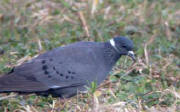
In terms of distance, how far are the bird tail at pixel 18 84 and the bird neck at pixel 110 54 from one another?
93cm

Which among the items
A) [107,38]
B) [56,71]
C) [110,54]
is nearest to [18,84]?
[56,71]

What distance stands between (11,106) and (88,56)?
45.6 inches

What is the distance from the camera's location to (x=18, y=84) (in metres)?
5.93

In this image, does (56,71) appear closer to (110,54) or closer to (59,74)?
(59,74)

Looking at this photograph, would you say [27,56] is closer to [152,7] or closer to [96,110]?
[96,110]

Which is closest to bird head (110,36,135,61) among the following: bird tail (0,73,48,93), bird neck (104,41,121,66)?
bird neck (104,41,121,66)

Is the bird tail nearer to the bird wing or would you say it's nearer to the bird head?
the bird wing

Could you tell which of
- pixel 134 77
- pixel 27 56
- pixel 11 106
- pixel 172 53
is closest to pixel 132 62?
pixel 134 77

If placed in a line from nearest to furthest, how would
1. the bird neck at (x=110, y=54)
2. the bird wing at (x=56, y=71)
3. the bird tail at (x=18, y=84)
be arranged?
the bird tail at (x=18, y=84) → the bird wing at (x=56, y=71) → the bird neck at (x=110, y=54)

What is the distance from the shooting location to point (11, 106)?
607 centimetres

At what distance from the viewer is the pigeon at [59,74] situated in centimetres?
596

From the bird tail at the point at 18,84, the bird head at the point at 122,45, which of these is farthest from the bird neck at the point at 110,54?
the bird tail at the point at 18,84

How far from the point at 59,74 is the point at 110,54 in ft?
2.50

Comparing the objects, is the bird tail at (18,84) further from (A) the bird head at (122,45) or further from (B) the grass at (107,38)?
(A) the bird head at (122,45)
